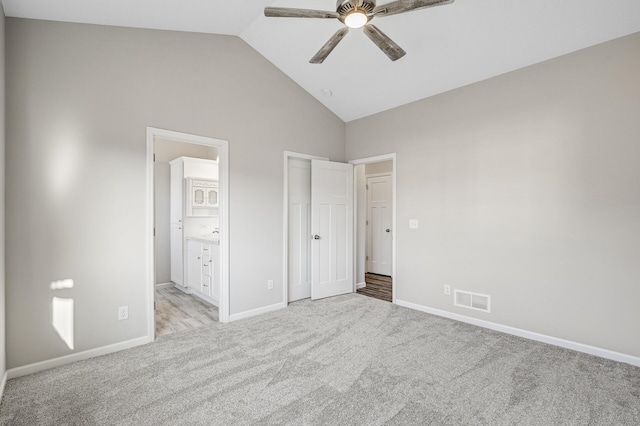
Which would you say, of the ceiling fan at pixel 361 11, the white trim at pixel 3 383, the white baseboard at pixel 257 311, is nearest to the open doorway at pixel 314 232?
the white baseboard at pixel 257 311

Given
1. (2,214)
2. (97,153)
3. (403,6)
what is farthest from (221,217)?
(403,6)

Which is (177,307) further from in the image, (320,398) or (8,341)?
(320,398)

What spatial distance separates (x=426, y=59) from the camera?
332 centimetres

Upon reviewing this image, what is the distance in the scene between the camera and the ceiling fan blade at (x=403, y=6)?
1.93 metres

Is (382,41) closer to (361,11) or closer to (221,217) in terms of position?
(361,11)

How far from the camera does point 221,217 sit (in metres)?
3.55

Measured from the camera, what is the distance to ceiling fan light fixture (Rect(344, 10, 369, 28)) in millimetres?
2090

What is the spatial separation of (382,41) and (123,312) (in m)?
3.30

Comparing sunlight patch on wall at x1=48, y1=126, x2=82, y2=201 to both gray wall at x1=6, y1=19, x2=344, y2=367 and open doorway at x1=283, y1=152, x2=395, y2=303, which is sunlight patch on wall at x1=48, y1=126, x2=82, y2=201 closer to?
gray wall at x1=6, y1=19, x2=344, y2=367

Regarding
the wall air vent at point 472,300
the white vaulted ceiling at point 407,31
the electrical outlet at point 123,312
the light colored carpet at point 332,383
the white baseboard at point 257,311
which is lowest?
the light colored carpet at point 332,383

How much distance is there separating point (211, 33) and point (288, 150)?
160 centimetres

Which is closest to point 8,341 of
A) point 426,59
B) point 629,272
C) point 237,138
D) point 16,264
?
point 16,264

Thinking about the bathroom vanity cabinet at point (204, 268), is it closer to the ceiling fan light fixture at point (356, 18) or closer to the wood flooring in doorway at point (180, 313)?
the wood flooring in doorway at point (180, 313)

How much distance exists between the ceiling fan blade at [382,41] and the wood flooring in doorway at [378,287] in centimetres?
331
